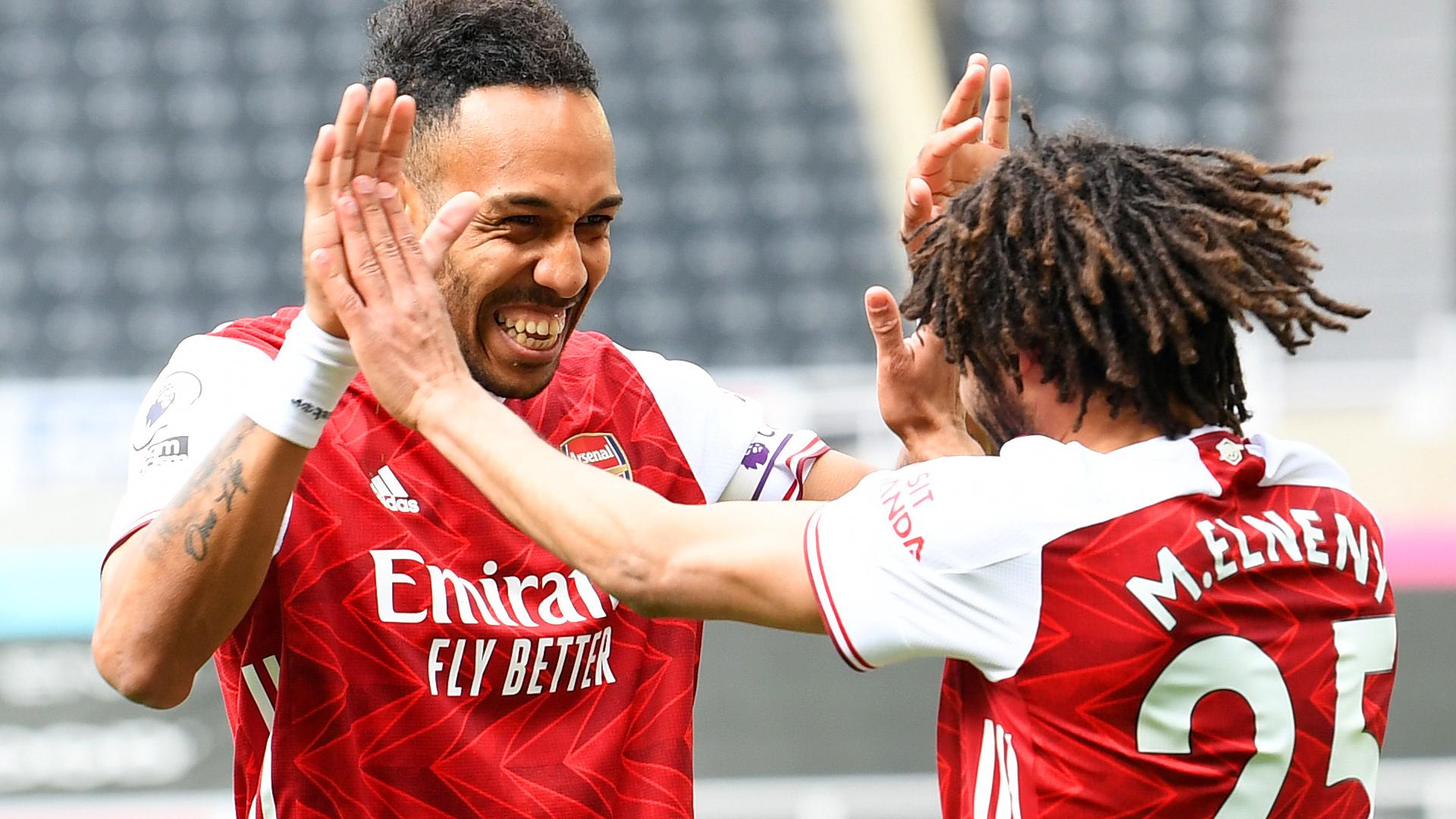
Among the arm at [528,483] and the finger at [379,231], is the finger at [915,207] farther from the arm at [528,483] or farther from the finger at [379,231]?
the finger at [379,231]

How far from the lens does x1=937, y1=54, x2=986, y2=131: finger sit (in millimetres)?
2521

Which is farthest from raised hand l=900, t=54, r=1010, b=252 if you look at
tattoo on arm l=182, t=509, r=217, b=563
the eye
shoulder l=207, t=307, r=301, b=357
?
tattoo on arm l=182, t=509, r=217, b=563

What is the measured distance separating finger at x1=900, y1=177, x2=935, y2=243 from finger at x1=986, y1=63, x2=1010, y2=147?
22cm

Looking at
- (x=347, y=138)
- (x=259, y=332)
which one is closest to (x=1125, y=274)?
(x=347, y=138)

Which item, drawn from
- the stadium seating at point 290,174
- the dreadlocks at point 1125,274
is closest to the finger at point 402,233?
the dreadlocks at point 1125,274

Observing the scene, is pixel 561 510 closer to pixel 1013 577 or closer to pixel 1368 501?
pixel 1013 577

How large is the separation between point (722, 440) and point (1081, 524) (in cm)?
91

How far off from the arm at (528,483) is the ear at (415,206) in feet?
1.23

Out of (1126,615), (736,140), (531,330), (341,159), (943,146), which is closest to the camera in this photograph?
(1126,615)

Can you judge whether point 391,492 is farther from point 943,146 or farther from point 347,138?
point 943,146

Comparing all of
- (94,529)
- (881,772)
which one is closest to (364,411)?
(881,772)

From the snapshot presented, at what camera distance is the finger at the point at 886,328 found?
102 inches

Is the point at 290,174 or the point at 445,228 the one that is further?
the point at 290,174

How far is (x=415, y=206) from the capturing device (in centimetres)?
247
